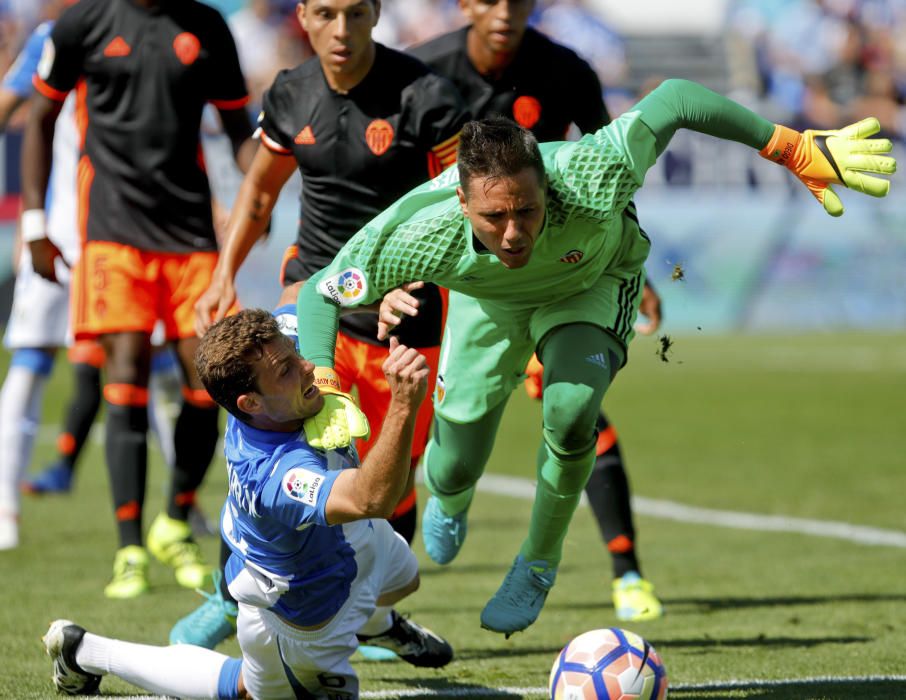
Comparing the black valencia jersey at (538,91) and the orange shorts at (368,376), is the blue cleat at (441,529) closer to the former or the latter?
the orange shorts at (368,376)

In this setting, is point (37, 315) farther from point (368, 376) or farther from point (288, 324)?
point (288, 324)

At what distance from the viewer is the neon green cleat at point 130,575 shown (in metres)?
6.71

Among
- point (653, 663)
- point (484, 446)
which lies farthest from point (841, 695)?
point (484, 446)

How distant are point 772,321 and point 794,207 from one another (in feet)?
6.71

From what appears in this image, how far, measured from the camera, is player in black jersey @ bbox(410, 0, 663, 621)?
248 inches

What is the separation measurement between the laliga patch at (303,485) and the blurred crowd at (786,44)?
18.9 metres

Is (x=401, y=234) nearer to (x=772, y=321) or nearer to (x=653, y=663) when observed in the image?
(x=653, y=663)

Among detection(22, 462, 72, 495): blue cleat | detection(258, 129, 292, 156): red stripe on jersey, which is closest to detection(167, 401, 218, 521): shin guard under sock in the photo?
detection(258, 129, 292, 156): red stripe on jersey

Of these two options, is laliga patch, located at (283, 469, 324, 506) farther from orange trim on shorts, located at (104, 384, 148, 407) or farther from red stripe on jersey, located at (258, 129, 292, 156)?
orange trim on shorts, located at (104, 384, 148, 407)

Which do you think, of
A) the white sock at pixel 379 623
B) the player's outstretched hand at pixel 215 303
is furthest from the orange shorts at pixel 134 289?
the white sock at pixel 379 623

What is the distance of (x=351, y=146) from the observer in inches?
224

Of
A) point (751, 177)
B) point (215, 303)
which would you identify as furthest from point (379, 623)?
point (751, 177)

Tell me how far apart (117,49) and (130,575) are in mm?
2484

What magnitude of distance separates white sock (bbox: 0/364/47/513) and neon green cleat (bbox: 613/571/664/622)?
365 centimetres
